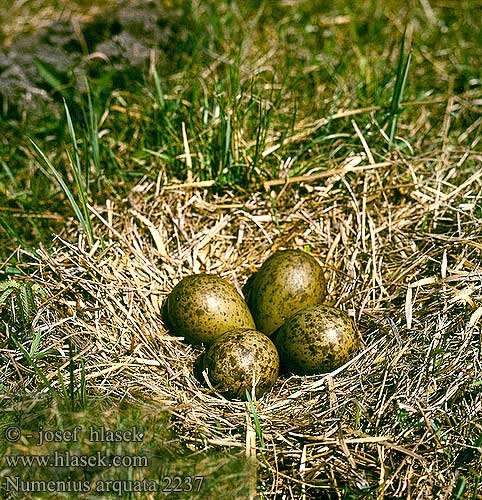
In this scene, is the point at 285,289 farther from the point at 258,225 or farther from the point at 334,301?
the point at 258,225

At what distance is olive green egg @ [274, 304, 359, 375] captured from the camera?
3.03 metres

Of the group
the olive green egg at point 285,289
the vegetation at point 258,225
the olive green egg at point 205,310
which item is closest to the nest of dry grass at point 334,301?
the vegetation at point 258,225

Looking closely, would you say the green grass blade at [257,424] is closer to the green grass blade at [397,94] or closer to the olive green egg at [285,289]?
the olive green egg at [285,289]

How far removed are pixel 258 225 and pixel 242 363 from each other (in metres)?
1.01

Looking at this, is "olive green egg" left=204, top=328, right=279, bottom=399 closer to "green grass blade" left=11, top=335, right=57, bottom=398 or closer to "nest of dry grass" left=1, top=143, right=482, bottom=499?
"nest of dry grass" left=1, top=143, right=482, bottom=499

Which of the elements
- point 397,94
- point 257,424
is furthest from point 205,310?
point 397,94

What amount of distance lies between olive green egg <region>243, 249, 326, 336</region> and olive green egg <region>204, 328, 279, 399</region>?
0.23m

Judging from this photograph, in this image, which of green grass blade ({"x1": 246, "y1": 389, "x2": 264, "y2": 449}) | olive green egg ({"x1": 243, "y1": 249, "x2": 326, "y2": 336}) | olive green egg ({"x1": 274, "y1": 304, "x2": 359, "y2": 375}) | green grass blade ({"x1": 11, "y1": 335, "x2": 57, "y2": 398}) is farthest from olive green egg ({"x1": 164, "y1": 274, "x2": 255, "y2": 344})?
green grass blade ({"x1": 11, "y1": 335, "x2": 57, "y2": 398})

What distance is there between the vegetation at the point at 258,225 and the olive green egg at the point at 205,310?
0.13 metres

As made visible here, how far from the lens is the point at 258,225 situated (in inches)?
147

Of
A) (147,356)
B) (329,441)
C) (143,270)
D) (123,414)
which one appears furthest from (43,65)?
(329,441)

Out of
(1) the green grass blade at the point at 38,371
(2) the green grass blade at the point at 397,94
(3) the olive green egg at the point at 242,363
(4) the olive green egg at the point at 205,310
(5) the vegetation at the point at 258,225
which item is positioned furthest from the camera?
(2) the green grass blade at the point at 397,94

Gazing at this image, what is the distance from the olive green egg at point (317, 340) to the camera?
3033 millimetres

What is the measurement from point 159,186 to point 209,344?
3.41ft
